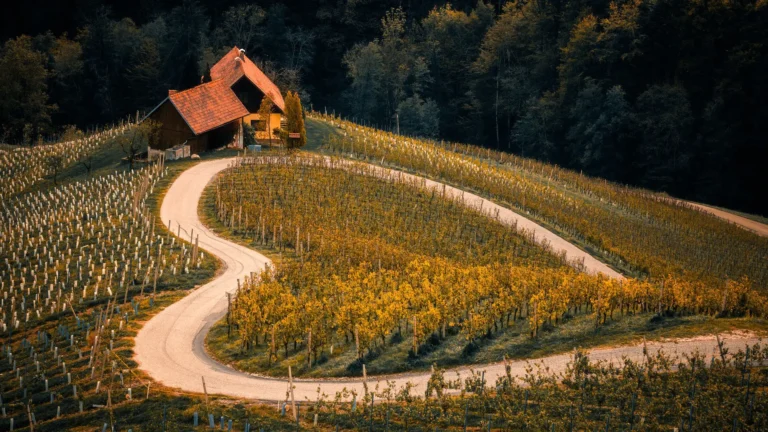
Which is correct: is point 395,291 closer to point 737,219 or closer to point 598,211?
point 598,211

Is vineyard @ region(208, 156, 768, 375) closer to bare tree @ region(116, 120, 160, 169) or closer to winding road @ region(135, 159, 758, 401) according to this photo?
winding road @ region(135, 159, 758, 401)

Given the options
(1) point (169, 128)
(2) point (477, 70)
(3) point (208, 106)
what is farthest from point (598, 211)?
(2) point (477, 70)

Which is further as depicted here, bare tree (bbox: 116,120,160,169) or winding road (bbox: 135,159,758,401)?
bare tree (bbox: 116,120,160,169)

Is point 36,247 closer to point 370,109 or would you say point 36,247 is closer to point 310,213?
point 310,213

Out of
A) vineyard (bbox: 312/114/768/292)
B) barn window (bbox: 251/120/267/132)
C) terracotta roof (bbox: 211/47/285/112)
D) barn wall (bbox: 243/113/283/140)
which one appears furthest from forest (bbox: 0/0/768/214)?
barn window (bbox: 251/120/267/132)

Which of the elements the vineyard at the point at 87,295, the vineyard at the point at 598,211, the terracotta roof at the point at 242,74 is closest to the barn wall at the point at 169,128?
the vineyard at the point at 87,295

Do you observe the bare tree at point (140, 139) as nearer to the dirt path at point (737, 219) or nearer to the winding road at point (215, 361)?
the winding road at point (215, 361)
